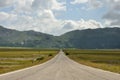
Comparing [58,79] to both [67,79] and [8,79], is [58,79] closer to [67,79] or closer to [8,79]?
[67,79]

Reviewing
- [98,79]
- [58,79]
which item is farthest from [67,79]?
[98,79]

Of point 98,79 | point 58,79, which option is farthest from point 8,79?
point 98,79

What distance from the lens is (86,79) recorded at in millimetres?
27516

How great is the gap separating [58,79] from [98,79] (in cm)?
349

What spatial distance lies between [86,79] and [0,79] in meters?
7.46

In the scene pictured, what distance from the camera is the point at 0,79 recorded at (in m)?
26.9

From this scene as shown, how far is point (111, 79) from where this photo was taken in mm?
27484

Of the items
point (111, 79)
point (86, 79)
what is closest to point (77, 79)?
point (86, 79)

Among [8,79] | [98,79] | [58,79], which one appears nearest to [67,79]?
[58,79]

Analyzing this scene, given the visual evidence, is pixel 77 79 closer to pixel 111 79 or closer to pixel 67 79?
pixel 67 79

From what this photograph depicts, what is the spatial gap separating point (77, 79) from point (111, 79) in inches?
118

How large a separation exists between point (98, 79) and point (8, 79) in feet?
25.6

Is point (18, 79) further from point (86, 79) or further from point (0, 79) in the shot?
A: point (86, 79)

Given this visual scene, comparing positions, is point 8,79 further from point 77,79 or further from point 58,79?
point 77,79
